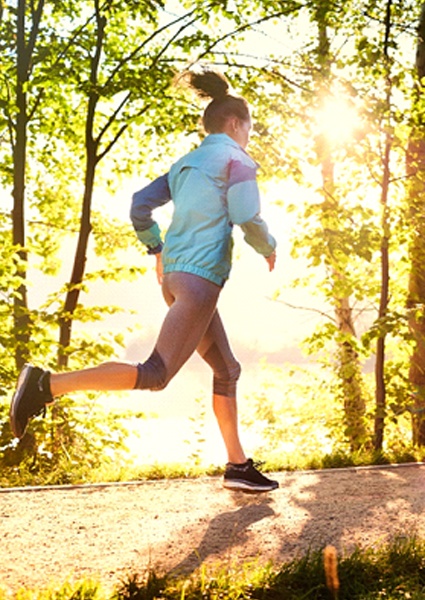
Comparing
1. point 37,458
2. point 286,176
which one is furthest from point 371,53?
point 37,458

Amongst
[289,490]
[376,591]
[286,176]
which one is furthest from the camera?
[286,176]

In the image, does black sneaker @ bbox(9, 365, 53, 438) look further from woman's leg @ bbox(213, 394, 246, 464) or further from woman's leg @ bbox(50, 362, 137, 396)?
woman's leg @ bbox(213, 394, 246, 464)

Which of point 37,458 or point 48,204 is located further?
point 48,204

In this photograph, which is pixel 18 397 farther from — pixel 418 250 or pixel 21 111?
pixel 21 111

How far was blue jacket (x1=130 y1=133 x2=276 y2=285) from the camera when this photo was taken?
3.86 metres

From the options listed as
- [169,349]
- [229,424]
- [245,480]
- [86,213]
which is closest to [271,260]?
[169,349]

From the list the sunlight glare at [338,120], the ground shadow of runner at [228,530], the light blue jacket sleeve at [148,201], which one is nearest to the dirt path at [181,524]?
the ground shadow of runner at [228,530]

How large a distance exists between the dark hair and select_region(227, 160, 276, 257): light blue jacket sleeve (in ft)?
1.40

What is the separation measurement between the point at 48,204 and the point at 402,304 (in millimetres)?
7034

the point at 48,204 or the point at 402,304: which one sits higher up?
the point at 48,204

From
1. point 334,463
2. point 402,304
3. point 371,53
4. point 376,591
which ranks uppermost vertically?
point 371,53

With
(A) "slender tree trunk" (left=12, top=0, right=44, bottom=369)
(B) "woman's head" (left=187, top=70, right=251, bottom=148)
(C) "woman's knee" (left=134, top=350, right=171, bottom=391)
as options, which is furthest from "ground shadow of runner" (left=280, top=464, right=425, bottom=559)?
(A) "slender tree trunk" (left=12, top=0, right=44, bottom=369)

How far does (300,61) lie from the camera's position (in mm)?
10500

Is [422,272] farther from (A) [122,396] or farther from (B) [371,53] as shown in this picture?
(A) [122,396]
